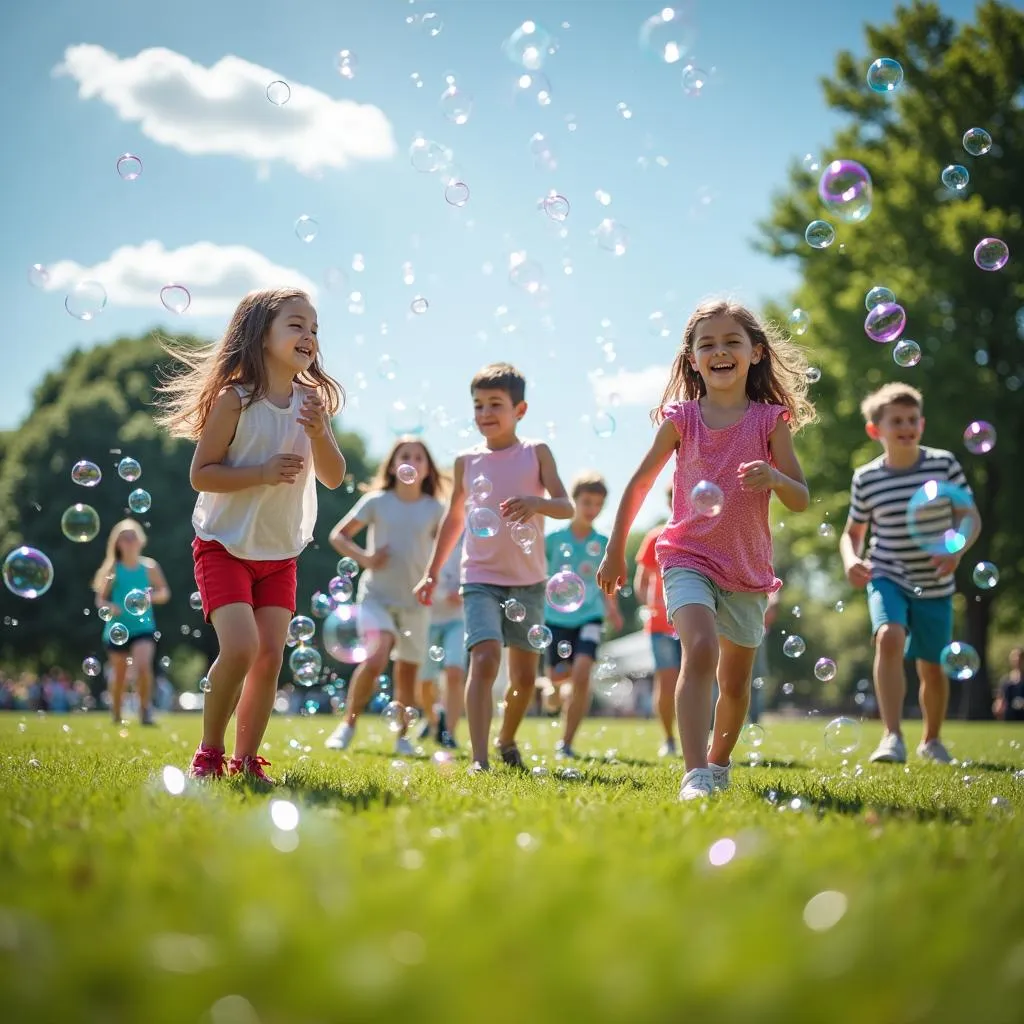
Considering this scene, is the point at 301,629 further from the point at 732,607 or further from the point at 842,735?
the point at 842,735

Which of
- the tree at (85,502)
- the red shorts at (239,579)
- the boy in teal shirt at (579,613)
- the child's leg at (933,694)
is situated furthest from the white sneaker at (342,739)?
the tree at (85,502)

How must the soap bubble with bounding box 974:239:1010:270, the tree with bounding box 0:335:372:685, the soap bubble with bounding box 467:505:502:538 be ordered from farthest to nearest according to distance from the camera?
the tree with bounding box 0:335:372:685 < the soap bubble with bounding box 974:239:1010:270 < the soap bubble with bounding box 467:505:502:538

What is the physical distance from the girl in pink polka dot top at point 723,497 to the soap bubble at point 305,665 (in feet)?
A: 8.90

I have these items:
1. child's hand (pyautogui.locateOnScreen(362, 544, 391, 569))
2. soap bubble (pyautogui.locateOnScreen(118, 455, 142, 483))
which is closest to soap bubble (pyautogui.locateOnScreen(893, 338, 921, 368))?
child's hand (pyautogui.locateOnScreen(362, 544, 391, 569))

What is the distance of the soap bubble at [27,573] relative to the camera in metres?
6.46

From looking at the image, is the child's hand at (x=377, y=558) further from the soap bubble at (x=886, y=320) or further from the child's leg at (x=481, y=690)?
the soap bubble at (x=886, y=320)

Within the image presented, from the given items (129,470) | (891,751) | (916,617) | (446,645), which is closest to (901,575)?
(916,617)

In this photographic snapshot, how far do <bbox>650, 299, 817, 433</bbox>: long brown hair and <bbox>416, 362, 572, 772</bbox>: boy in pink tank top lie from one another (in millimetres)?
972

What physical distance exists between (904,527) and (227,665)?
4.83 metres

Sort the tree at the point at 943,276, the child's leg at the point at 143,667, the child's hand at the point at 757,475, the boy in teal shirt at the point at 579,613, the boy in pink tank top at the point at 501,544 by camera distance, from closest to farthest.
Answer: the child's hand at the point at 757,475 → the boy in pink tank top at the point at 501,544 → the boy in teal shirt at the point at 579,613 → the child's leg at the point at 143,667 → the tree at the point at 943,276

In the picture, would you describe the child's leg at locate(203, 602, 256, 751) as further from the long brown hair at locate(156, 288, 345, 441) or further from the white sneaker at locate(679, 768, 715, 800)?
the white sneaker at locate(679, 768, 715, 800)

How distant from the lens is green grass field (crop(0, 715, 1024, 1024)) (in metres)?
1.58

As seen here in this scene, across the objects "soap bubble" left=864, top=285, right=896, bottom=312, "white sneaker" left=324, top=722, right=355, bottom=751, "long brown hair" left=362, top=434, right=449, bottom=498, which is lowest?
"white sneaker" left=324, top=722, right=355, bottom=751

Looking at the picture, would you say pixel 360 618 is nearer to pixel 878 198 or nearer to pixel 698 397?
pixel 698 397
